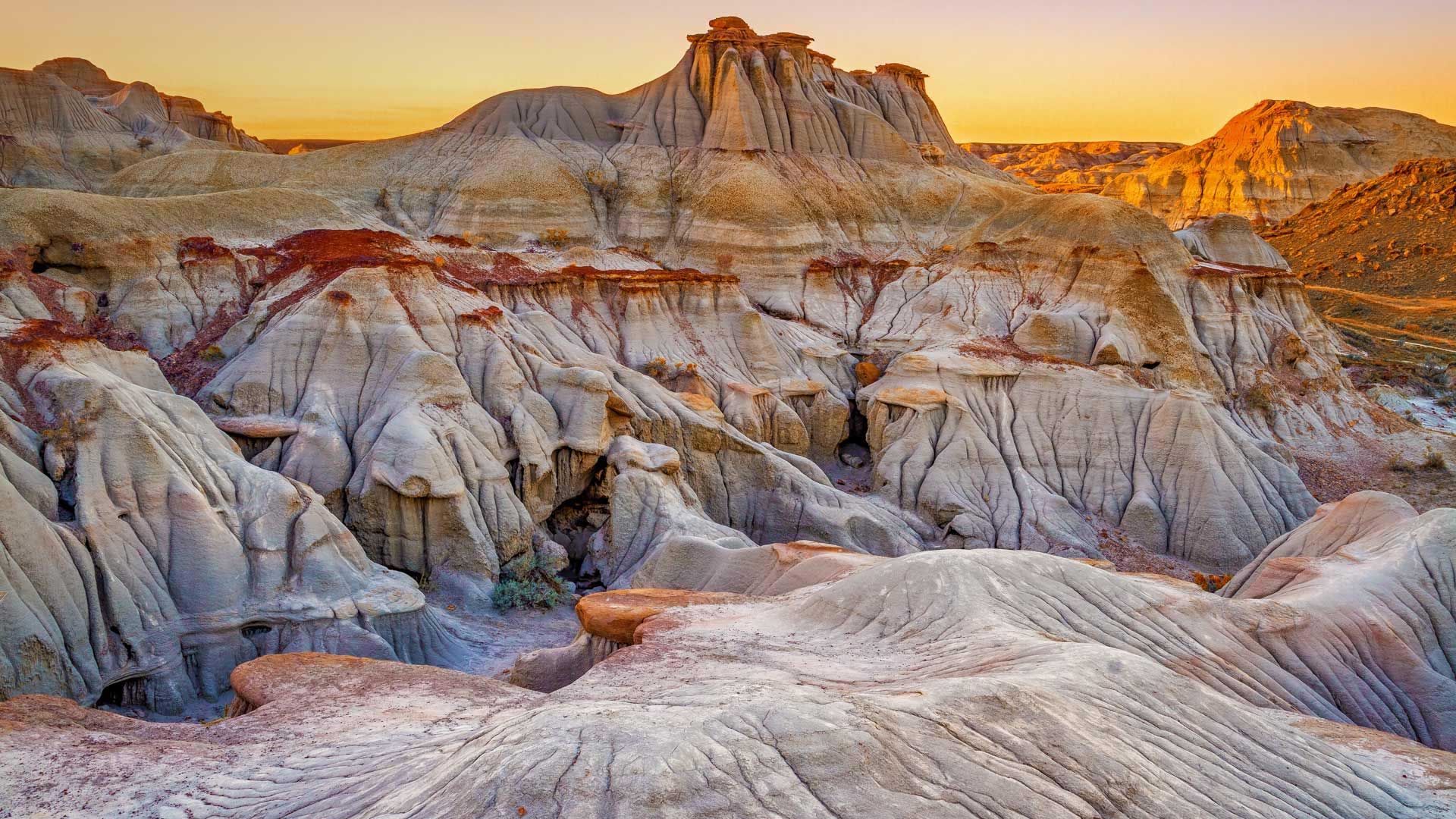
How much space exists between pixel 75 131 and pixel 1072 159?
120093mm

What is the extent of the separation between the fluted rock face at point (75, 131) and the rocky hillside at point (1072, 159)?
8913cm

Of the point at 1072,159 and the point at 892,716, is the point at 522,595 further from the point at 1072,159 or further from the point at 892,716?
the point at 1072,159

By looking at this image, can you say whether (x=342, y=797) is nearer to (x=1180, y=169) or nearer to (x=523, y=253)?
(x=523, y=253)

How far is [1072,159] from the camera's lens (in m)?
142

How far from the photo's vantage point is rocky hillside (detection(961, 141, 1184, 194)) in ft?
419


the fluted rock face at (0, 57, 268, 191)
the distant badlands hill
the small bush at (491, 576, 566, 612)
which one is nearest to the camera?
the small bush at (491, 576, 566, 612)

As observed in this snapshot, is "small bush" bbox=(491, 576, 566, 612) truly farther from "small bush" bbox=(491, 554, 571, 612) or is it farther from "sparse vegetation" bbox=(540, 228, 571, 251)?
"sparse vegetation" bbox=(540, 228, 571, 251)

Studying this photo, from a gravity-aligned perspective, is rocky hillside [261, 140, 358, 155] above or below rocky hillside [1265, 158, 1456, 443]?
above

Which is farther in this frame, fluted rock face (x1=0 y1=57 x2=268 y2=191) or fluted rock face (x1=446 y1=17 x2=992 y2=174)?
fluted rock face (x1=0 y1=57 x2=268 y2=191)

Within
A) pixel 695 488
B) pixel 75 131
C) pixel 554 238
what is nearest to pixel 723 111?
pixel 554 238

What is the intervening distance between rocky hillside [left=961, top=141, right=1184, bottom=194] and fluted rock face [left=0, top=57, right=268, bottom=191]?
89.1 m

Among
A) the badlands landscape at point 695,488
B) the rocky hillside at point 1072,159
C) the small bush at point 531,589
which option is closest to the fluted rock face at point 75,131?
the badlands landscape at point 695,488

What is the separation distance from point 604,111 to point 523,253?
23.1 meters

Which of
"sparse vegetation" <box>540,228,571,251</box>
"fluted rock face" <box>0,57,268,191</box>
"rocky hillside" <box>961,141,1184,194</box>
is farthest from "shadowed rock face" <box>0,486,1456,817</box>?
"rocky hillside" <box>961,141,1184,194</box>
